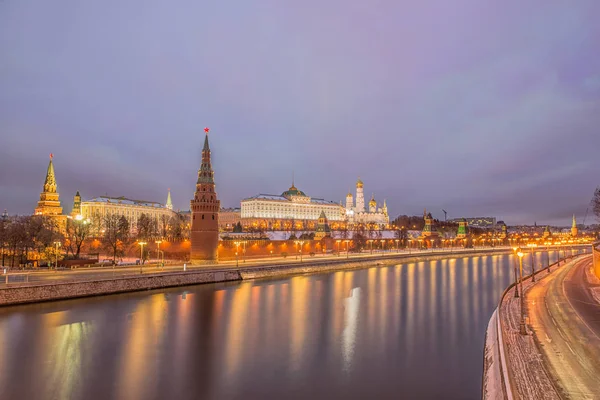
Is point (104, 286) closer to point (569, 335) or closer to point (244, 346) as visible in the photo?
point (244, 346)

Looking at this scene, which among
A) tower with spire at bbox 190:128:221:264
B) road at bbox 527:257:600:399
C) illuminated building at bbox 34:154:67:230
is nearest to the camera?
road at bbox 527:257:600:399

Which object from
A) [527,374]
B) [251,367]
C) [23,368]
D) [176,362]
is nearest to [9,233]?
[23,368]

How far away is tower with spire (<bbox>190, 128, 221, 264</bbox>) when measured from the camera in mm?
48406

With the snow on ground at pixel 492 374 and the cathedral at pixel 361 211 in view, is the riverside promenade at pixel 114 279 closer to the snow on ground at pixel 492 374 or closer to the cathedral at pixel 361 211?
the snow on ground at pixel 492 374

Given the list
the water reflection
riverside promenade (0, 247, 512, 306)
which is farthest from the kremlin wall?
the water reflection

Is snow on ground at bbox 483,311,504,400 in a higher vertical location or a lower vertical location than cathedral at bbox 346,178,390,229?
lower

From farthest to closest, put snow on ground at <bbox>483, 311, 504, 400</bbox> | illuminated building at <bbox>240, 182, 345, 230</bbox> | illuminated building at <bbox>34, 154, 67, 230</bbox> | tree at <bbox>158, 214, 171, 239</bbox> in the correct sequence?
illuminated building at <bbox>240, 182, 345, 230</bbox> → illuminated building at <bbox>34, 154, 67, 230</bbox> → tree at <bbox>158, 214, 171, 239</bbox> → snow on ground at <bbox>483, 311, 504, 400</bbox>

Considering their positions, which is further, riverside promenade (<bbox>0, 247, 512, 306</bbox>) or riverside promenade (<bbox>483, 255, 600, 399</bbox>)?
riverside promenade (<bbox>0, 247, 512, 306</bbox>)

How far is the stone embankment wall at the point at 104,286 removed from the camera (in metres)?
27.6

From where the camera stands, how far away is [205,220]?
161ft

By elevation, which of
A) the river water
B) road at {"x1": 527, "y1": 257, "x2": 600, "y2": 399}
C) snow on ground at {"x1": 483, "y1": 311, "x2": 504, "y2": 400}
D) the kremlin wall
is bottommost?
the river water

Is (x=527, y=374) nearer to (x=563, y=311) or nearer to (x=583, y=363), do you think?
(x=583, y=363)

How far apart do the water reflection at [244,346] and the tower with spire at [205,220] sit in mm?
13282

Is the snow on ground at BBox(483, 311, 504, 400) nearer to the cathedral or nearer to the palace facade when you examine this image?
the palace facade
